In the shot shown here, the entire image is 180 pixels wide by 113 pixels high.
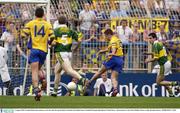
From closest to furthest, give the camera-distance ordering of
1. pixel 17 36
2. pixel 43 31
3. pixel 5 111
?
pixel 5 111, pixel 43 31, pixel 17 36

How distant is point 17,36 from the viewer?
24484 millimetres

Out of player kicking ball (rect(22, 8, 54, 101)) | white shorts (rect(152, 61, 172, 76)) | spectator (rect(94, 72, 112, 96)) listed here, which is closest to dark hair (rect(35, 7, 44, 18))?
player kicking ball (rect(22, 8, 54, 101))

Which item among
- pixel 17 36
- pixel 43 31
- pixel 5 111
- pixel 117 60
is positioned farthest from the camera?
pixel 17 36

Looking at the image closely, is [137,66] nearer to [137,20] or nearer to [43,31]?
[137,20]

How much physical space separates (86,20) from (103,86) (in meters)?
2.35

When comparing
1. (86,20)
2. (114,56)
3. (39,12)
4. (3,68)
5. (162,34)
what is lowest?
(3,68)

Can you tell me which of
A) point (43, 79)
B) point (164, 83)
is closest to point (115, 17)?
point (164, 83)

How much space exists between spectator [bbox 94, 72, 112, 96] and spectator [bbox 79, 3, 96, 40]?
1632 millimetres

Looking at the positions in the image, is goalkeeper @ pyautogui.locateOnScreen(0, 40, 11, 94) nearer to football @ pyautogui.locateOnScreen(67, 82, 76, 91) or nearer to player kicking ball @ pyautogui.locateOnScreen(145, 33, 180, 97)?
football @ pyautogui.locateOnScreen(67, 82, 76, 91)

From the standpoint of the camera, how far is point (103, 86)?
24.8m

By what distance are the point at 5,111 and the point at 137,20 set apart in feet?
50.0

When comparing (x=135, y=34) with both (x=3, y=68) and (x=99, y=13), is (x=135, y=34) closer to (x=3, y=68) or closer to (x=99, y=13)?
(x=99, y=13)

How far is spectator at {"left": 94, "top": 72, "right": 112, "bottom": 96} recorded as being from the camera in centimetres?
2472

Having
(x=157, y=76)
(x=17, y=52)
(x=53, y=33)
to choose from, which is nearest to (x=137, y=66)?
(x=157, y=76)
